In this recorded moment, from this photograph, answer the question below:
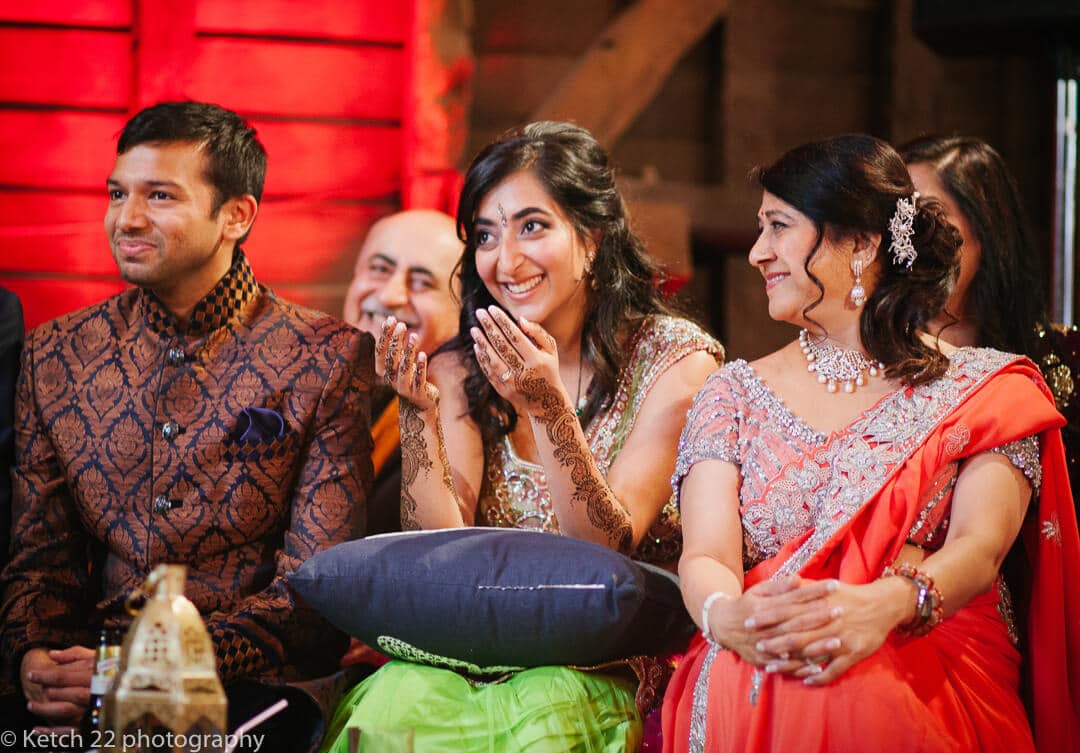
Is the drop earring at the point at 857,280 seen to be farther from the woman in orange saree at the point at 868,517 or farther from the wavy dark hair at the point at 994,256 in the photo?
the wavy dark hair at the point at 994,256

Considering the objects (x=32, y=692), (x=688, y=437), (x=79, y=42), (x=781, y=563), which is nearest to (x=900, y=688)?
(x=781, y=563)

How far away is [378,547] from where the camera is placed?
2.39m

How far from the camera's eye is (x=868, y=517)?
225 centimetres

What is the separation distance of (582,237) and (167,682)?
1560 mm

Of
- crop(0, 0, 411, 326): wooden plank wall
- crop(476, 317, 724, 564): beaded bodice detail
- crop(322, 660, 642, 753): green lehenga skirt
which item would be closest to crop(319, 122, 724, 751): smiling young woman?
crop(476, 317, 724, 564): beaded bodice detail

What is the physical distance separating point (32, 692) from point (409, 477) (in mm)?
852

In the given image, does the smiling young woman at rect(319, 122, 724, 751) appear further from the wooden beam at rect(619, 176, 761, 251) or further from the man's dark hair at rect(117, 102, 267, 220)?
the wooden beam at rect(619, 176, 761, 251)

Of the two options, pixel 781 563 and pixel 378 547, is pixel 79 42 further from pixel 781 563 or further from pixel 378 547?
pixel 781 563

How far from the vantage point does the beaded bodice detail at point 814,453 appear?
2.28m

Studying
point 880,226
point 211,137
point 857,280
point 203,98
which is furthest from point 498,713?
point 203,98

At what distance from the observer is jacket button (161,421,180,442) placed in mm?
2695

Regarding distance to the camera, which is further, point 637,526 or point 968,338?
point 968,338

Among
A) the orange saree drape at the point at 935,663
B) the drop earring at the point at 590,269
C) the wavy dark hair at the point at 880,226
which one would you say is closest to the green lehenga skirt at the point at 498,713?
the orange saree drape at the point at 935,663

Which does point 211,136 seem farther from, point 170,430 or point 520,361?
point 520,361
